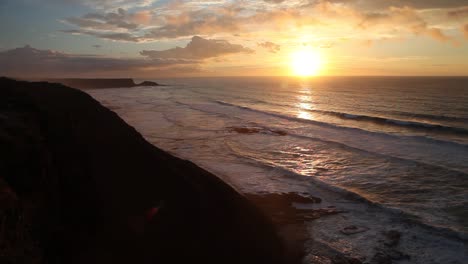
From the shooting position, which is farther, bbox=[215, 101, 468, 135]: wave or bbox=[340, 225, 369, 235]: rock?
bbox=[215, 101, 468, 135]: wave

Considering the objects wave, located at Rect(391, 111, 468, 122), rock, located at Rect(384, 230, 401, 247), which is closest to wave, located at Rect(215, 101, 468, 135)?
wave, located at Rect(391, 111, 468, 122)

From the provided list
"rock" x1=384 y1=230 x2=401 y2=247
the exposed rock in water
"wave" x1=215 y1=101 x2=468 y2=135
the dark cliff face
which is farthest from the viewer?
the exposed rock in water

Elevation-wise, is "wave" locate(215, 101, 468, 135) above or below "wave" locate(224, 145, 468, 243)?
above

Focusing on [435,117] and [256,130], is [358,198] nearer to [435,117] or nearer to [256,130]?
[256,130]

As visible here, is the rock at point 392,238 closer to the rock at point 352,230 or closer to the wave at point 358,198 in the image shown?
the rock at point 352,230

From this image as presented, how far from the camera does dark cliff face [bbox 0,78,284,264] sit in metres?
6.26

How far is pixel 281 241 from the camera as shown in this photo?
9.19 meters

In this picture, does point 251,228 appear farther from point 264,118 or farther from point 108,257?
point 264,118

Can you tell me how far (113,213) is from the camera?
834 cm

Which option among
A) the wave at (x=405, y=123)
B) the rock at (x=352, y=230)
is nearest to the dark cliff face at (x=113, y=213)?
the rock at (x=352, y=230)

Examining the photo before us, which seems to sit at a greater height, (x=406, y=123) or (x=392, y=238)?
(x=406, y=123)

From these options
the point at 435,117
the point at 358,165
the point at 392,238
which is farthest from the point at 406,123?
the point at 392,238

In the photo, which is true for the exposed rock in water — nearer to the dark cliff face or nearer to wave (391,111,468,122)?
the dark cliff face

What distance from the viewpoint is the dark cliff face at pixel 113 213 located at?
20.5ft
